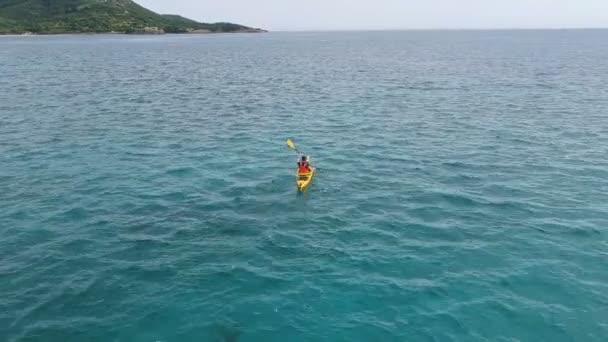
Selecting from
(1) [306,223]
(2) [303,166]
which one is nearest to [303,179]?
(2) [303,166]

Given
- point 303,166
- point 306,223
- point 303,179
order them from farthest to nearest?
point 303,166 → point 303,179 → point 306,223

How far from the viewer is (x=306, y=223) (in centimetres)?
4094

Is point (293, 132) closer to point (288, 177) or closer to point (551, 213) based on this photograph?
point (288, 177)

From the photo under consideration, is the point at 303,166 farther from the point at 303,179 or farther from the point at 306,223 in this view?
the point at 306,223

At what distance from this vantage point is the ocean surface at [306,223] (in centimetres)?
2912

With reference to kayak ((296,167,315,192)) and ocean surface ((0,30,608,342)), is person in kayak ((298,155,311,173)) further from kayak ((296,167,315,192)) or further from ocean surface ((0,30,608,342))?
ocean surface ((0,30,608,342))

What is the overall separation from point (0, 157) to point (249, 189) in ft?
98.4

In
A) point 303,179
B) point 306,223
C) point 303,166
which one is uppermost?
point 303,166

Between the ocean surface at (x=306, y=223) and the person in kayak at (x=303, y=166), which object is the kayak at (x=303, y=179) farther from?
the ocean surface at (x=306, y=223)

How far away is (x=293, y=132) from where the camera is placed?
7062 cm

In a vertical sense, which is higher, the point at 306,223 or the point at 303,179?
the point at 303,179

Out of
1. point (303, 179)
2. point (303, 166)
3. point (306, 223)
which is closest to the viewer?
point (306, 223)

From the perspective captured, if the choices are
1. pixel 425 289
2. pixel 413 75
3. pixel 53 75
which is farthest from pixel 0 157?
pixel 413 75

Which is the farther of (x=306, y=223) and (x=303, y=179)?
(x=303, y=179)
